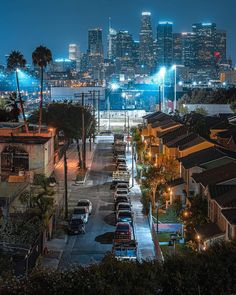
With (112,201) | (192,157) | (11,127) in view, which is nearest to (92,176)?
(11,127)

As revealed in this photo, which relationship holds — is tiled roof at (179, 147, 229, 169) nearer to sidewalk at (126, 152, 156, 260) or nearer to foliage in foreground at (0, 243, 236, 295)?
Answer: sidewalk at (126, 152, 156, 260)

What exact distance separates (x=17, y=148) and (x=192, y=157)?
38.1 ft

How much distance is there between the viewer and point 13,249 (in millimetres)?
20734

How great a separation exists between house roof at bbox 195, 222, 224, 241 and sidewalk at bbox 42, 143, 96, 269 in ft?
18.2

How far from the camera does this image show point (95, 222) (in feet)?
101

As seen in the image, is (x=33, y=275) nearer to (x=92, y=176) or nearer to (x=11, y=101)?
(x=92, y=176)

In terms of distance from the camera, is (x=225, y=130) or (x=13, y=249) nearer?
(x=13, y=249)

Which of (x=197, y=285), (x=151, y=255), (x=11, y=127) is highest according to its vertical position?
(x=11, y=127)

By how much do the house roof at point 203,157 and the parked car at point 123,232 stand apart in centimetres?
578

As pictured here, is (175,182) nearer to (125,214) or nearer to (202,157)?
(202,157)

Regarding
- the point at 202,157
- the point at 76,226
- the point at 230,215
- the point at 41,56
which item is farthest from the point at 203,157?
the point at 41,56

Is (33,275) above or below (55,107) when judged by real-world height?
below

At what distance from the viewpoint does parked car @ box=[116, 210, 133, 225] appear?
2973cm

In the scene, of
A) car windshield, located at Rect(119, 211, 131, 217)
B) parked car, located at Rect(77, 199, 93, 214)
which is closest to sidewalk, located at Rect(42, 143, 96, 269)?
parked car, located at Rect(77, 199, 93, 214)
